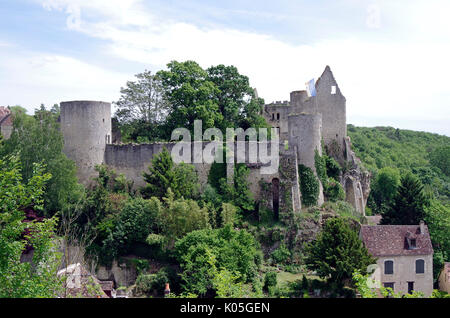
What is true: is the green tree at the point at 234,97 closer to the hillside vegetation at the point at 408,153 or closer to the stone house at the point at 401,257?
the stone house at the point at 401,257

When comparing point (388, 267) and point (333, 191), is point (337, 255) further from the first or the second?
point (333, 191)

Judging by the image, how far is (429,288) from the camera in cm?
2906

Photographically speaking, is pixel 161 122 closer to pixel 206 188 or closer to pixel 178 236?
pixel 206 188

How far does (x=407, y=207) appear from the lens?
34219 millimetres

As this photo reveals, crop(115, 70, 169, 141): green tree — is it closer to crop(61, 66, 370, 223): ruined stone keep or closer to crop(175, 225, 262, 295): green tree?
crop(61, 66, 370, 223): ruined stone keep

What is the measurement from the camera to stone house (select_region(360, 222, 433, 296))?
2830 cm

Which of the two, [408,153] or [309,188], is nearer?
[309,188]

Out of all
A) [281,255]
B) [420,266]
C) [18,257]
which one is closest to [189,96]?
[281,255]

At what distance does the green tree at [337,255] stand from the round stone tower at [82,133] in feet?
47.7

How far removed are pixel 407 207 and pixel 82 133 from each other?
21.2m

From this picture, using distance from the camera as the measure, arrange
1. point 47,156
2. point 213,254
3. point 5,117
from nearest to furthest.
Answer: point 213,254, point 47,156, point 5,117

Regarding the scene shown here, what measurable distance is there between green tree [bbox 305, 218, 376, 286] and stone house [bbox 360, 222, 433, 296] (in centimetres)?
197
